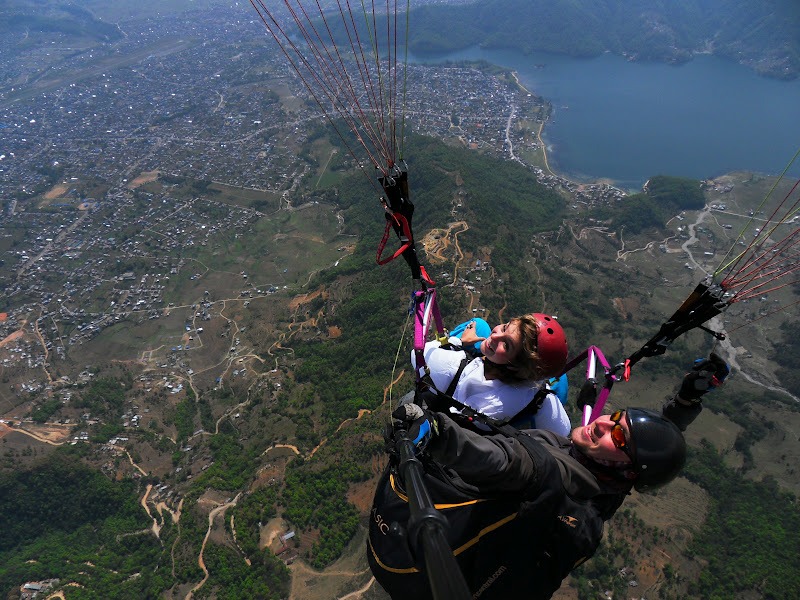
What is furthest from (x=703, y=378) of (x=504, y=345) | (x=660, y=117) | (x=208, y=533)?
(x=660, y=117)

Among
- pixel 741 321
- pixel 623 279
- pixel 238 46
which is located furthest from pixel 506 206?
pixel 238 46

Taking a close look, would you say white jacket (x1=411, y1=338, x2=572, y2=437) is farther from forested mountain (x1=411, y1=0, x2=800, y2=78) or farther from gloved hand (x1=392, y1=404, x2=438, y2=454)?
forested mountain (x1=411, y1=0, x2=800, y2=78)

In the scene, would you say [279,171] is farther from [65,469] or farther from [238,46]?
[238,46]

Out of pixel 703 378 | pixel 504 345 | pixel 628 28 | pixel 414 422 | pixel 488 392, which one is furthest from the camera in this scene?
pixel 628 28

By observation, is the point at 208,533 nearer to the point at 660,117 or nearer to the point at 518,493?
the point at 518,493

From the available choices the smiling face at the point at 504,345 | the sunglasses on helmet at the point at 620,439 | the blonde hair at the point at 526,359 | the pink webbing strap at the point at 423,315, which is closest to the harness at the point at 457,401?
the blonde hair at the point at 526,359
